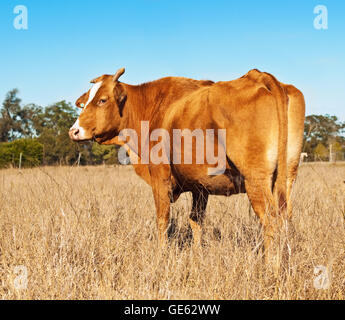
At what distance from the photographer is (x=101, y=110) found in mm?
4570

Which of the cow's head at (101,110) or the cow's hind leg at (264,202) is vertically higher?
the cow's head at (101,110)

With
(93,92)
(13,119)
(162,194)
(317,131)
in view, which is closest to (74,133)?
(93,92)

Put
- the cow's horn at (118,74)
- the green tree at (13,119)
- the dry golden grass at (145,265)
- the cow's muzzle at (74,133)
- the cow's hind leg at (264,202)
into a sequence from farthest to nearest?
the green tree at (13,119) → the cow's horn at (118,74) → the cow's muzzle at (74,133) → the cow's hind leg at (264,202) → the dry golden grass at (145,265)

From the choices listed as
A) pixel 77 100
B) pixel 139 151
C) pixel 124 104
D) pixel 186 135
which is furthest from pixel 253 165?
pixel 77 100

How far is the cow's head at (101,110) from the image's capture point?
4.55 m

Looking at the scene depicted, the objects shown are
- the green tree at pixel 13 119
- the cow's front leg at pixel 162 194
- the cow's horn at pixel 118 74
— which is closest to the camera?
the cow's front leg at pixel 162 194

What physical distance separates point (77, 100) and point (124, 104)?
751 millimetres

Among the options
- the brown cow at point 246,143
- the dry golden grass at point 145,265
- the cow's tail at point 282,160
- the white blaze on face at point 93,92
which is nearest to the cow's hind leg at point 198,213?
the brown cow at point 246,143

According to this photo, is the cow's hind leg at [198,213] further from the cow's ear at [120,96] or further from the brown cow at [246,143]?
the cow's ear at [120,96]

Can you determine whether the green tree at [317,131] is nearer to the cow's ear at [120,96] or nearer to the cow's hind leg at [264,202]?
the cow's hind leg at [264,202]

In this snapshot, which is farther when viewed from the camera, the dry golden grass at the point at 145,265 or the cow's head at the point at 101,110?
the cow's head at the point at 101,110

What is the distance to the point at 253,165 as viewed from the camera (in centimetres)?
305

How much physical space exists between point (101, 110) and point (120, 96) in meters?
0.33

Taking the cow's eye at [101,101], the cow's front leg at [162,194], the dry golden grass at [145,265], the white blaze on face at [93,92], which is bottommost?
the dry golden grass at [145,265]
